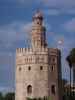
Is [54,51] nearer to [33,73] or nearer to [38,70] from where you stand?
[38,70]

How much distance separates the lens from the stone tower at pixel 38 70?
65625 mm

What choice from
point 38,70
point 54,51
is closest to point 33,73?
point 38,70

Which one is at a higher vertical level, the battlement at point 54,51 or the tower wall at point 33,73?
the battlement at point 54,51

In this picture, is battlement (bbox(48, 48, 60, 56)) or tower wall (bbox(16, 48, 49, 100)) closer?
tower wall (bbox(16, 48, 49, 100))

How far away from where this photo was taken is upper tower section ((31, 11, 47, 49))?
6719cm

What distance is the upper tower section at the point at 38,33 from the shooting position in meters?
67.2

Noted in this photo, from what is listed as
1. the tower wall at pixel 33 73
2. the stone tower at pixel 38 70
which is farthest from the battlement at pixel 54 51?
the tower wall at pixel 33 73

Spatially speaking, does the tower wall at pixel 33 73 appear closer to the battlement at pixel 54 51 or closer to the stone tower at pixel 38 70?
the stone tower at pixel 38 70

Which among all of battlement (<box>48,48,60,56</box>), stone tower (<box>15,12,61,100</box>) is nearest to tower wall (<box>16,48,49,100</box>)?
stone tower (<box>15,12,61,100</box>)

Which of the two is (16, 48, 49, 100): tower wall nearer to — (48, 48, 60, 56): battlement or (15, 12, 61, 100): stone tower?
(15, 12, 61, 100): stone tower

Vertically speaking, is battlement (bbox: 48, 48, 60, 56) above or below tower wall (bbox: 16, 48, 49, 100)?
above

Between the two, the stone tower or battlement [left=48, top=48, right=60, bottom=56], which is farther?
battlement [left=48, top=48, right=60, bottom=56]

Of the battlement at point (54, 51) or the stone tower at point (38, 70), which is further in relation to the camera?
the battlement at point (54, 51)

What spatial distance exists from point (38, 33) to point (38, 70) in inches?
214
